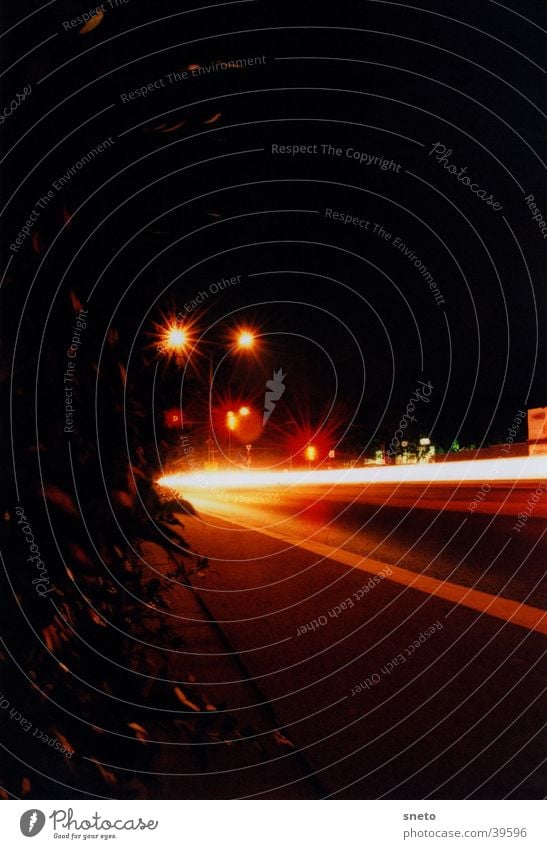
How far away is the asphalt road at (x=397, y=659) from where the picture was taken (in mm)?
3012

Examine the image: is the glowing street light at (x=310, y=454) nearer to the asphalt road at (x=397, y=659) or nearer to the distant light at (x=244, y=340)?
the asphalt road at (x=397, y=659)

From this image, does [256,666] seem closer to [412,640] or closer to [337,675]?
[337,675]

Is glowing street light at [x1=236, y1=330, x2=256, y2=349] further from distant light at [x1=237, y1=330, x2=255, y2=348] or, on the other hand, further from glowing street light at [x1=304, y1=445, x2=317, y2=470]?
glowing street light at [x1=304, y1=445, x2=317, y2=470]

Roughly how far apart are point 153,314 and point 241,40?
1.56 m

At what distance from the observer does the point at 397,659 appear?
4.58 m
